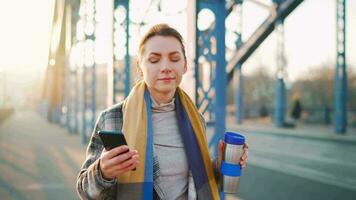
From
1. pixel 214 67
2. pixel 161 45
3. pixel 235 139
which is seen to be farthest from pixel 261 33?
pixel 161 45

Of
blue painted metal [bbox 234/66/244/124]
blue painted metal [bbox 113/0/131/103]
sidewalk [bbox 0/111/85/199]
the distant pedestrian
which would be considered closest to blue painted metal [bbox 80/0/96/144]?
sidewalk [bbox 0/111/85/199]

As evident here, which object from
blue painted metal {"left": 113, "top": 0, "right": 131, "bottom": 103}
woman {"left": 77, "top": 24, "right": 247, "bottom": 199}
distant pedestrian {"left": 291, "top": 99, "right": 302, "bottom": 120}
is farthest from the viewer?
distant pedestrian {"left": 291, "top": 99, "right": 302, "bottom": 120}

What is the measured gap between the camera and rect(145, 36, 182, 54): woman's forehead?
1676mm

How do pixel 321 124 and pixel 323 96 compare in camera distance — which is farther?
pixel 323 96

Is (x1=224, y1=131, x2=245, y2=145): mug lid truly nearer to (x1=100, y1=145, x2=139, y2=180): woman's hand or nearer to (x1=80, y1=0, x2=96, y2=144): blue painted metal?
(x1=100, y1=145, x2=139, y2=180): woman's hand

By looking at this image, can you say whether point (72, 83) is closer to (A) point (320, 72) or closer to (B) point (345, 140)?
(B) point (345, 140)

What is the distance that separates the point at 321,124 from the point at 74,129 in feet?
44.2

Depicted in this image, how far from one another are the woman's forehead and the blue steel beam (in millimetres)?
13643

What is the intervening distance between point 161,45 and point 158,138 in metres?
0.44

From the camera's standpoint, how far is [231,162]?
71.7 inches

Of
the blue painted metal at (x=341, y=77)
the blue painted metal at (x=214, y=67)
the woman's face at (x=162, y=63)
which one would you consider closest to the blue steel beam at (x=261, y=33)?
the blue painted metal at (x=341, y=77)

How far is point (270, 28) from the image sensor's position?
1634 centimetres

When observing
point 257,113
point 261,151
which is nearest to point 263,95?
point 257,113

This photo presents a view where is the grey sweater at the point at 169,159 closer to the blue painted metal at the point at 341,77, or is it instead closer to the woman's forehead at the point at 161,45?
the woman's forehead at the point at 161,45
